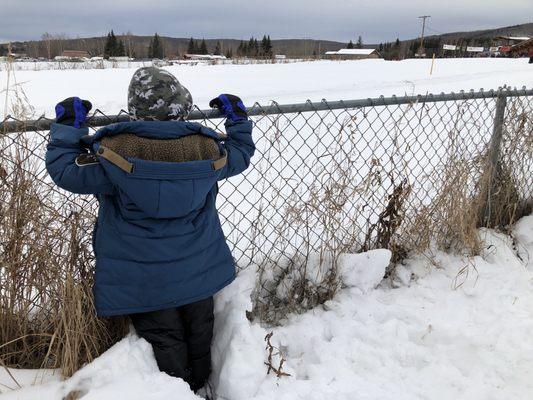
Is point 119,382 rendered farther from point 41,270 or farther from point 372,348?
point 372,348

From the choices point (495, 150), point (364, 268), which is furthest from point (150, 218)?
point (495, 150)

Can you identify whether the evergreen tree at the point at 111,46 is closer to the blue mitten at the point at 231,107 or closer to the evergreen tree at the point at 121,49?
the evergreen tree at the point at 121,49

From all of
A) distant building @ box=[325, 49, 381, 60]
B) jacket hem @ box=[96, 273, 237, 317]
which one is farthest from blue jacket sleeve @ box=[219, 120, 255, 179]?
distant building @ box=[325, 49, 381, 60]

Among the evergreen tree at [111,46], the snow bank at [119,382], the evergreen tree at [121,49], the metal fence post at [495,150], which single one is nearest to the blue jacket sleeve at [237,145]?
the snow bank at [119,382]

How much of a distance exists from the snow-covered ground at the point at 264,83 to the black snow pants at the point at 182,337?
328 inches

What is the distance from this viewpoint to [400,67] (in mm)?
27953

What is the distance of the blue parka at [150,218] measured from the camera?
1742 mm

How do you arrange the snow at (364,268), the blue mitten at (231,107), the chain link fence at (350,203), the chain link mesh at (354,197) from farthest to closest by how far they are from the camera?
the snow at (364,268), the chain link mesh at (354,197), the chain link fence at (350,203), the blue mitten at (231,107)

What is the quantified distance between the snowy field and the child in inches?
6.4

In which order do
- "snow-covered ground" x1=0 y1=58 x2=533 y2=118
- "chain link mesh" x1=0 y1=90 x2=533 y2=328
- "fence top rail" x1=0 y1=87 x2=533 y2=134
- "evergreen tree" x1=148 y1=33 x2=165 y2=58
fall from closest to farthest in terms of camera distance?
"fence top rail" x1=0 y1=87 x2=533 y2=134 → "chain link mesh" x1=0 y1=90 x2=533 y2=328 → "snow-covered ground" x1=0 y1=58 x2=533 y2=118 → "evergreen tree" x1=148 y1=33 x2=165 y2=58

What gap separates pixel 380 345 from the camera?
7.83 ft

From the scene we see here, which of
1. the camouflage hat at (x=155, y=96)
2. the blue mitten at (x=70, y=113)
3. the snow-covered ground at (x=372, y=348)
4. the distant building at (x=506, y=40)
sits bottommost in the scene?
the snow-covered ground at (x=372, y=348)

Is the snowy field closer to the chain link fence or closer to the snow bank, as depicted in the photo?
the snow bank

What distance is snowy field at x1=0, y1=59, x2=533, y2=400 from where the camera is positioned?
6.24 ft
